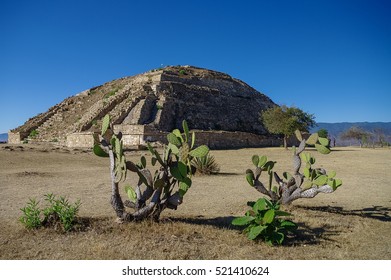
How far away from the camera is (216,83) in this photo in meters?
33.8

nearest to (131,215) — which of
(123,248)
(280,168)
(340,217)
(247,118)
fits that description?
(123,248)

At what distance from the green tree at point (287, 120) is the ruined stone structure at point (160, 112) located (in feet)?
6.31

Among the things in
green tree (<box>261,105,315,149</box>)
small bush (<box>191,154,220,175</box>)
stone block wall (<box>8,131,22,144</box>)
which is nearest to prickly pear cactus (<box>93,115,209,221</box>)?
small bush (<box>191,154,220,175</box>)

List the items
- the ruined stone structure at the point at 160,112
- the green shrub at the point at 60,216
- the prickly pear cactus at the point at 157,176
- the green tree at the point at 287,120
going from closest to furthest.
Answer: the green shrub at the point at 60,216, the prickly pear cactus at the point at 157,176, the ruined stone structure at the point at 160,112, the green tree at the point at 287,120

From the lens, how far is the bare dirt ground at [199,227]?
14.7 ft

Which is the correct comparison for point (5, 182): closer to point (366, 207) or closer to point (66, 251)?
point (66, 251)

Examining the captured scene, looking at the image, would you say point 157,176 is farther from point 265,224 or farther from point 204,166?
point 204,166

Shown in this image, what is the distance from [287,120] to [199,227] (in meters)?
21.4

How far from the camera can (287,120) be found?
84.3 ft

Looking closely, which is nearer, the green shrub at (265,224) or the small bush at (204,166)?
the green shrub at (265,224)

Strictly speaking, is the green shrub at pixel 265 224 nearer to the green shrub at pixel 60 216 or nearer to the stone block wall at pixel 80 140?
the green shrub at pixel 60 216

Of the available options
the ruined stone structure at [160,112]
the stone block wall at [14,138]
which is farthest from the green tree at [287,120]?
the stone block wall at [14,138]

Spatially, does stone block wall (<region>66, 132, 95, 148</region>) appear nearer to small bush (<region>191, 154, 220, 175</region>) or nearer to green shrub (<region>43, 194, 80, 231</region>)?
small bush (<region>191, 154, 220, 175</region>)

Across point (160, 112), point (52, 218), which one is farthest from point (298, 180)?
point (160, 112)
